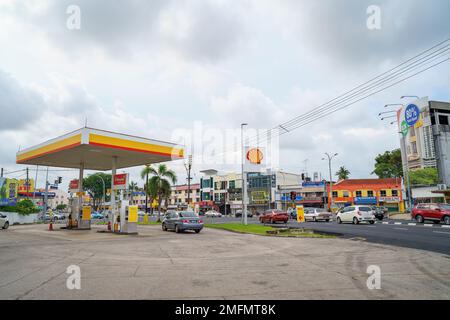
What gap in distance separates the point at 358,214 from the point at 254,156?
10182 mm

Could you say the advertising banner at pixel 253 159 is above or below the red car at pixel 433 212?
above

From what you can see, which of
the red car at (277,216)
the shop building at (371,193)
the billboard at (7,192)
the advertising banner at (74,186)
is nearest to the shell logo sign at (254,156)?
the red car at (277,216)

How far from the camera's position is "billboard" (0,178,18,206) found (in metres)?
48.9

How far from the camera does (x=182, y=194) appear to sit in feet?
308

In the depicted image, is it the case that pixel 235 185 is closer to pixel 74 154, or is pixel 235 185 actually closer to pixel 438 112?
pixel 438 112

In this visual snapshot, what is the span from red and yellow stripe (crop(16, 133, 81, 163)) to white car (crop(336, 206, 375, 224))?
22501 mm

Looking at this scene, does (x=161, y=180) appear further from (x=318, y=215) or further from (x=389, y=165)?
(x=389, y=165)

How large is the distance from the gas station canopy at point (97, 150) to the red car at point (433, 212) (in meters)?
20.5

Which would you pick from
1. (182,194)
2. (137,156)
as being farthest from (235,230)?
(182,194)

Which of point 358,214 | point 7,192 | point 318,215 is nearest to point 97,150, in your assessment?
point 358,214

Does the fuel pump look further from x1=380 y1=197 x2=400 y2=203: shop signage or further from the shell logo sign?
x1=380 y1=197 x2=400 y2=203: shop signage

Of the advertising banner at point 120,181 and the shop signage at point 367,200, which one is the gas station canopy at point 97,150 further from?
the shop signage at point 367,200

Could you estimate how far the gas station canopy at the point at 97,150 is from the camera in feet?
60.1

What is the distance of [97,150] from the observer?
20.5 m
